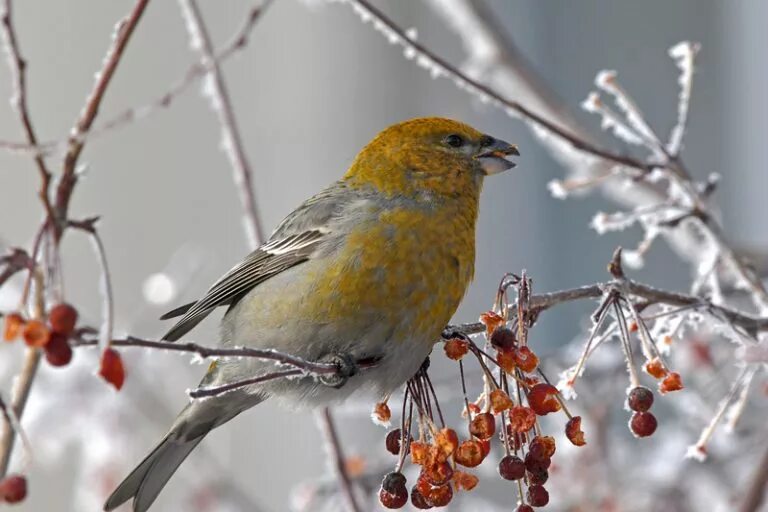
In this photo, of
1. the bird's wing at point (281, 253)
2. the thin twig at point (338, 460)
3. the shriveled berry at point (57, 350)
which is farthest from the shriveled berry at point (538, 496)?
the bird's wing at point (281, 253)

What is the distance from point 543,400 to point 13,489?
681mm

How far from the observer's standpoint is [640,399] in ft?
4.51

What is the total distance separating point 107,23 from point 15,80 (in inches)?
208

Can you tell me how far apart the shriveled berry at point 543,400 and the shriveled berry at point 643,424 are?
0.11 m

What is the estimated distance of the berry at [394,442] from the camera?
5.14 feet

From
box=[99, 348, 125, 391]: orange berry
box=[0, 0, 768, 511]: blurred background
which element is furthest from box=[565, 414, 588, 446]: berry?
box=[0, 0, 768, 511]: blurred background

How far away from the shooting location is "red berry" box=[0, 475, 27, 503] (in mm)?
1207

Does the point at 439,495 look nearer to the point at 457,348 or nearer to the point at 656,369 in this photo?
the point at 457,348

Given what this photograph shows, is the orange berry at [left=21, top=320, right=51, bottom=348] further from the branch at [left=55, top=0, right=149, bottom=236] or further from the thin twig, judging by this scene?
the thin twig

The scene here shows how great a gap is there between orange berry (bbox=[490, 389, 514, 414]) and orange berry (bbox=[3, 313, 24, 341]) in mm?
628

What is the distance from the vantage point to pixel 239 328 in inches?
80.4

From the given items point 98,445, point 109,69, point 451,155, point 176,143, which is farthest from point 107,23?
point 109,69

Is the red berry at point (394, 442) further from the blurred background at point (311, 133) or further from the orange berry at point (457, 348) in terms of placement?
the blurred background at point (311, 133)

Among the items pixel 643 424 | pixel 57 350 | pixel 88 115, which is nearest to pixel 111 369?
pixel 57 350
